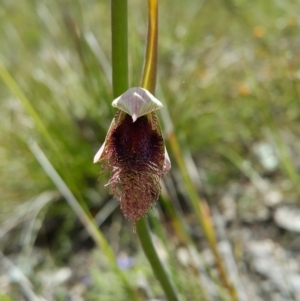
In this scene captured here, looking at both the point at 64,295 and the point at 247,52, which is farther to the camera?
the point at 247,52

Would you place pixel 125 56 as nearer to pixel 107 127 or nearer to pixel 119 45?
pixel 119 45

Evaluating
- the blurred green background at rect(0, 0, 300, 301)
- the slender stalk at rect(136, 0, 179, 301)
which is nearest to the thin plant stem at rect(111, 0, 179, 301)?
the slender stalk at rect(136, 0, 179, 301)

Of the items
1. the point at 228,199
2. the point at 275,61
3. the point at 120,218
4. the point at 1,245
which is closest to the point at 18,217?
the point at 1,245

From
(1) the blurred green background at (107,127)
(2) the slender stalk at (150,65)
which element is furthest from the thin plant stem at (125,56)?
(1) the blurred green background at (107,127)

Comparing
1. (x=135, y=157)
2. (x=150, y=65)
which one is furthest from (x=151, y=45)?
(x=135, y=157)

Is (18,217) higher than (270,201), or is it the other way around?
(18,217)

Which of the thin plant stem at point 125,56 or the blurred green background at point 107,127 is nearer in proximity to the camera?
the thin plant stem at point 125,56

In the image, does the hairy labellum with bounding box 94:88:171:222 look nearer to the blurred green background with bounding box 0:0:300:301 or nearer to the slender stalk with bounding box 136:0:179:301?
the slender stalk with bounding box 136:0:179:301

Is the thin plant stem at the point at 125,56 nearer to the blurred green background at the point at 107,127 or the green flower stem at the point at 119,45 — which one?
the green flower stem at the point at 119,45

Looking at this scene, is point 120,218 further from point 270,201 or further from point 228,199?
point 270,201
